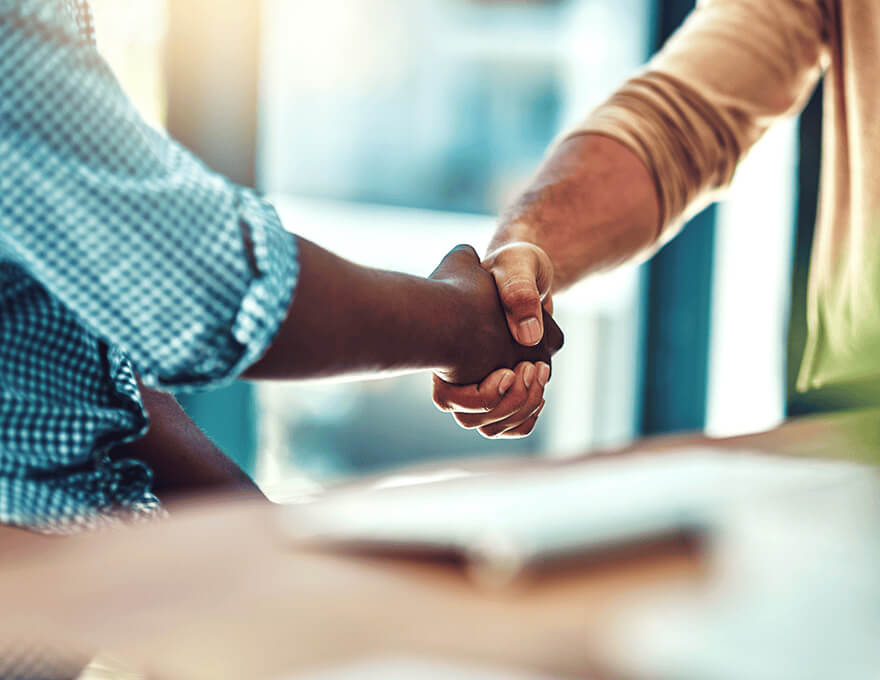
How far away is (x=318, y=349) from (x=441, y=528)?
78 cm

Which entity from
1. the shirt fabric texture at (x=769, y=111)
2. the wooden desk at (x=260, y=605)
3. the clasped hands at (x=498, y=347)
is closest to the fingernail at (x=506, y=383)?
the clasped hands at (x=498, y=347)

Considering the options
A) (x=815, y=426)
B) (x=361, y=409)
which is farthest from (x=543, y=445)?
(x=815, y=426)

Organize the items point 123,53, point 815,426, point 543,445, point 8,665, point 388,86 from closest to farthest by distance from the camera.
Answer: point 8,665 → point 815,426 → point 123,53 → point 388,86 → point 543,445

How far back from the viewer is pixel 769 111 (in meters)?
1.27

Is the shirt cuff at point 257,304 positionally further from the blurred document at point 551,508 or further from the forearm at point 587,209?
the forearm at point 587,209

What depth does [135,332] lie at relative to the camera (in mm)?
511

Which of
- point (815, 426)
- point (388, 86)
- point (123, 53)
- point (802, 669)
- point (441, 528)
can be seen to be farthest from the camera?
point (388, 86)

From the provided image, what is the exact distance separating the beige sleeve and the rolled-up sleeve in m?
0.77

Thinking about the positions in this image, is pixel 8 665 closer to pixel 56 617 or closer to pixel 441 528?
pixel 56 617

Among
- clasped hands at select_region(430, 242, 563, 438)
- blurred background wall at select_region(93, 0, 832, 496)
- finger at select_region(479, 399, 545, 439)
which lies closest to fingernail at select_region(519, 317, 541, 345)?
clasped hands at select_region(430, 242, 563, 438)

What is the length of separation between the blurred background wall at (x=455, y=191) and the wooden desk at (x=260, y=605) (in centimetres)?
150

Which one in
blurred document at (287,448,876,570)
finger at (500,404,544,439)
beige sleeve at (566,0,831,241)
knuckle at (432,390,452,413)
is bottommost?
blurred document at (287,448,876,570)

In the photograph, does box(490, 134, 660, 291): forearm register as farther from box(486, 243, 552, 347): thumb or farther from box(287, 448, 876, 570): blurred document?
box(287, 448, 876, 570): blurred document

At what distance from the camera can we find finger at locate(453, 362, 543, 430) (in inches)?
33.0
